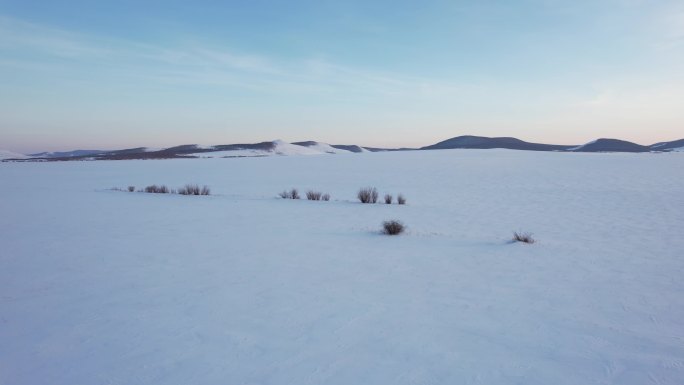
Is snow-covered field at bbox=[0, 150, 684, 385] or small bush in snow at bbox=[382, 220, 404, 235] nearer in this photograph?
snow-covered field at bbox=[0, 150, 684, 385]

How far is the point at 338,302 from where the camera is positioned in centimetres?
436

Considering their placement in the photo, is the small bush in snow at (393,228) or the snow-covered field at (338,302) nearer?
the snow-covered field at (338,302)

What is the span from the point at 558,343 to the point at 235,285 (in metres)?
3.31

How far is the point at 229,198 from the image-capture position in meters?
13.8

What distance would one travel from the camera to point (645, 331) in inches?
147

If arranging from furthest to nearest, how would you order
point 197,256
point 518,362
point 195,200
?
point 195,200, point 197,256, point 518,362

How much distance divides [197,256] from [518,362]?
464 centimetres

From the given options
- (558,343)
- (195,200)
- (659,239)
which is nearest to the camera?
(558,343)

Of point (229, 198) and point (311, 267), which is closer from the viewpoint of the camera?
point (311, 267)

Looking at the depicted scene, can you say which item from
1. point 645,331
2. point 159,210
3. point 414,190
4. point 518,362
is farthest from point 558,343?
point 414,190

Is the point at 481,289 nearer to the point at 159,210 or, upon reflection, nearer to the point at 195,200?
the point at 159,210

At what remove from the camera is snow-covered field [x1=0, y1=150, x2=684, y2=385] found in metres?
3.10

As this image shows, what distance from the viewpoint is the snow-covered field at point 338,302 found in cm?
310

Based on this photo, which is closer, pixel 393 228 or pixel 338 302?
pixel 338 302
